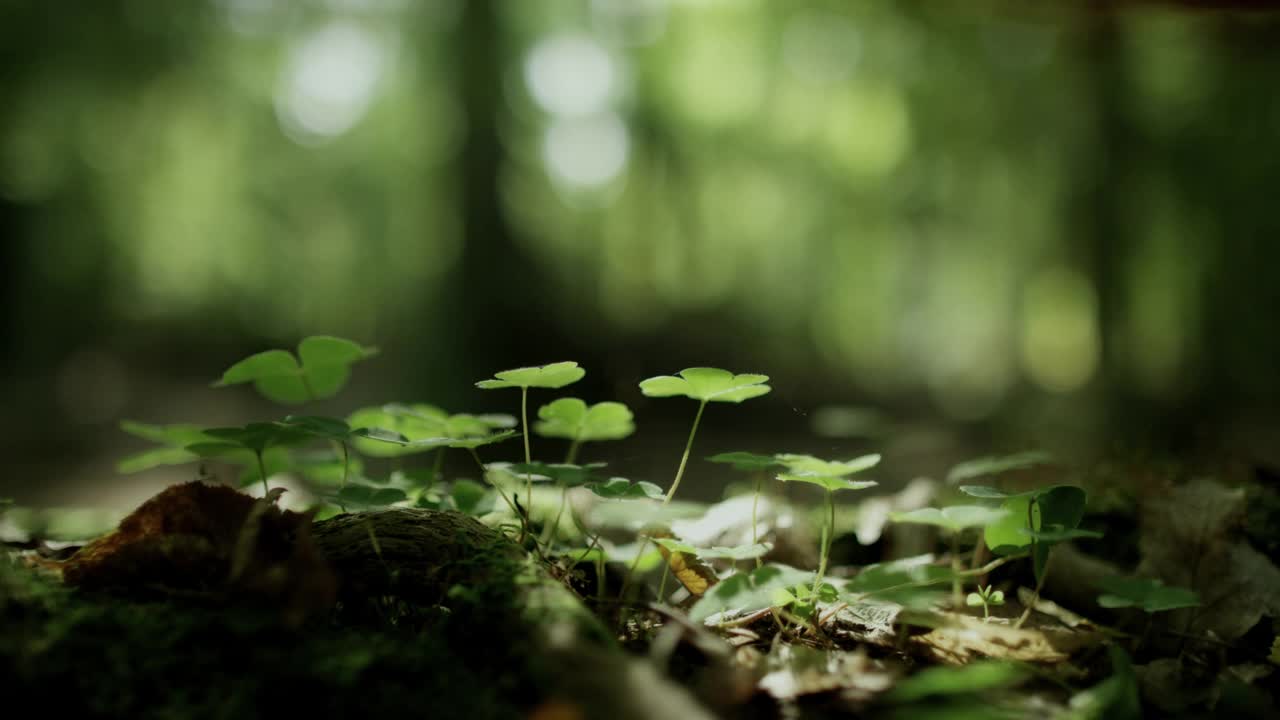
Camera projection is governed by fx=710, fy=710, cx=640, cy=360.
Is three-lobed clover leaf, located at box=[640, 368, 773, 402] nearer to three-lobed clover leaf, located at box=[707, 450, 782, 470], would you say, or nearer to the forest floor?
three-lobed clover leaf, located at box=[707, 450, 782, 470]

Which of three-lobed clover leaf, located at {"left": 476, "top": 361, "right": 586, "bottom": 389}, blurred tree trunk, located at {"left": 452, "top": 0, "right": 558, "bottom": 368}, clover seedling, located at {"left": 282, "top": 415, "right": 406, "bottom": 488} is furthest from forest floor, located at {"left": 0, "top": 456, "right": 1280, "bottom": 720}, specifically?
blurred tree trunk, located at {"left": 452, "top": 0, "right": 558, "bottom": 368}

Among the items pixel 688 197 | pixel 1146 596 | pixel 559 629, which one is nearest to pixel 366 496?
pixel 559 629

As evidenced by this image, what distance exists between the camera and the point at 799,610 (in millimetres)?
1153

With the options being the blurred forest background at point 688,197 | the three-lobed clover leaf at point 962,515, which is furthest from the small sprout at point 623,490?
the blurred forest background at point 688,197

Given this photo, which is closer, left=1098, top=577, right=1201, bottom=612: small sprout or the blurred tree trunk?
left=1098, top=577, right=1201, bottom=612: small sprout

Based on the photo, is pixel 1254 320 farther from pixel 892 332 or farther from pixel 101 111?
pixel 101 111

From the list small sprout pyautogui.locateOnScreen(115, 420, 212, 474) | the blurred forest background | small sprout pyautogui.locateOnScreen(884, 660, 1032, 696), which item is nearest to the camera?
small sprout pyautogui.locateOnScreen(884, 660, 1032, 696)

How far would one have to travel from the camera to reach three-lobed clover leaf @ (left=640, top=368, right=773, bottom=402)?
46.8 inches

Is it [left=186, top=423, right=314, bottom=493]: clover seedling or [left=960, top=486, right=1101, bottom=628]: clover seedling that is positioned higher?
[left=186, top=423, right=314, bottom=493]: clover seedling

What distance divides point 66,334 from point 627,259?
12774 millimetres

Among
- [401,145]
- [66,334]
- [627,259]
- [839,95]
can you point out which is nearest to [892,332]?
[839,95]

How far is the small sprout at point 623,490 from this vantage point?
1113 mm

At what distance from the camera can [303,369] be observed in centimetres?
140

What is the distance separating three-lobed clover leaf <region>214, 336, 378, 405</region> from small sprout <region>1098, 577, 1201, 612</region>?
1253 millimetres
